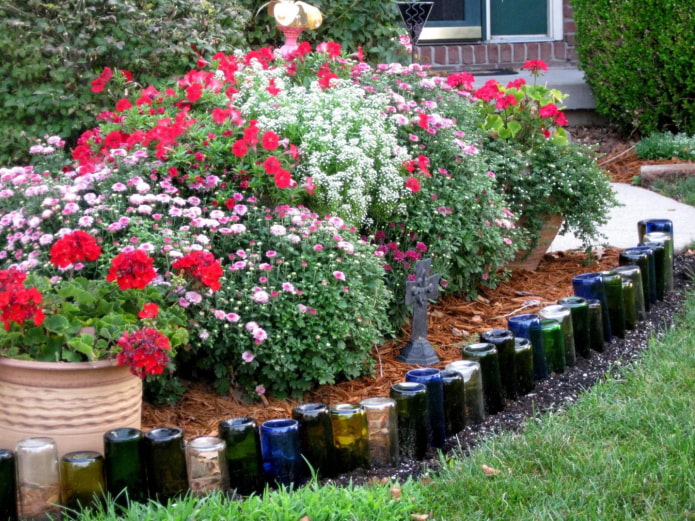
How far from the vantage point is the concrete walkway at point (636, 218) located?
19.0 feet

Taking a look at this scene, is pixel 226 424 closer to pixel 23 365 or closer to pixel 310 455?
pixel 310 455

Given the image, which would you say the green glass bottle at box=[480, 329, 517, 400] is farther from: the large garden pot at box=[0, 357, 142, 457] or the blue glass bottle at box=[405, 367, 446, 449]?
the large garden pot at box=[0, 357, 142, 457]

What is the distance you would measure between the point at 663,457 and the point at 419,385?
760 millimetres

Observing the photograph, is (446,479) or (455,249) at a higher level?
(455,249)

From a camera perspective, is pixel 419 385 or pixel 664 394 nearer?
pixel 419 385

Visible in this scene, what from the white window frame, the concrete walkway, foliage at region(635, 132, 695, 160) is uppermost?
the white window frame

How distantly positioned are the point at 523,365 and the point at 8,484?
1794mm

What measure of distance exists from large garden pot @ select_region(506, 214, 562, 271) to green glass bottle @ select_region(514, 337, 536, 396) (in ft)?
5.68

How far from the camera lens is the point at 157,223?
3584 mm

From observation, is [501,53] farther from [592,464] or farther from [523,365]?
[592,464]

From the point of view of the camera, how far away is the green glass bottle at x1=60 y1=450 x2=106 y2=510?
2.64 meters

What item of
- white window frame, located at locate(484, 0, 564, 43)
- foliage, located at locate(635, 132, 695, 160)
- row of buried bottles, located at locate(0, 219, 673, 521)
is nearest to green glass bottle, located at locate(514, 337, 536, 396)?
row of buried bottles, located at locate(0, 219, 673, 521)

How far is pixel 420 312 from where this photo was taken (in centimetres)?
395

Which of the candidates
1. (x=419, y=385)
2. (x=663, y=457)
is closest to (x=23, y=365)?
(x=419, y=385)
